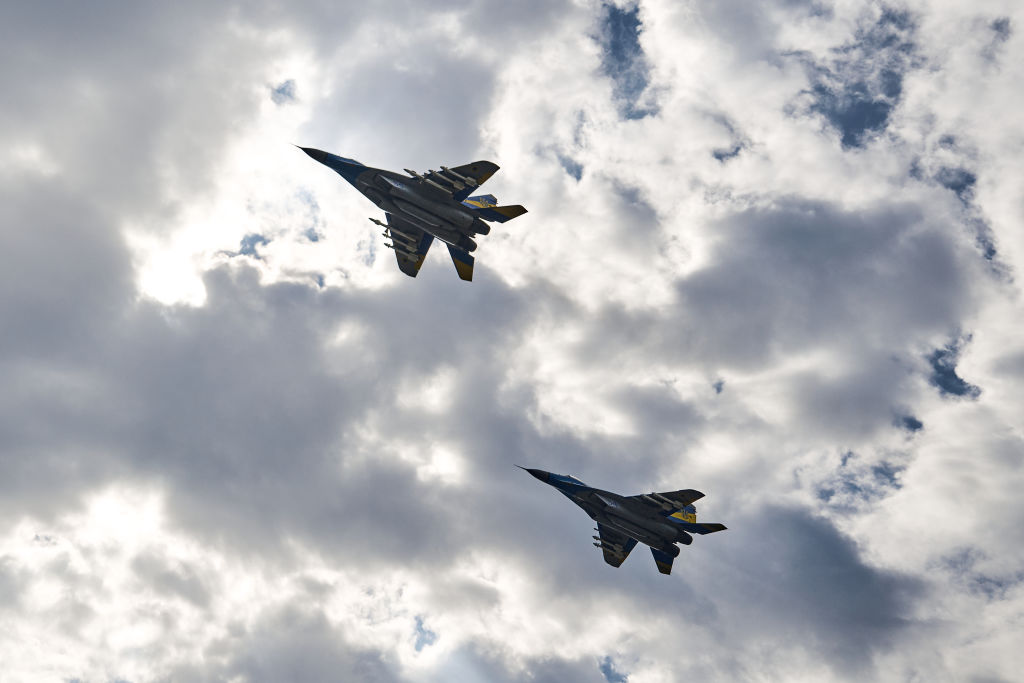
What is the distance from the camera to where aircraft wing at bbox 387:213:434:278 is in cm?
9631

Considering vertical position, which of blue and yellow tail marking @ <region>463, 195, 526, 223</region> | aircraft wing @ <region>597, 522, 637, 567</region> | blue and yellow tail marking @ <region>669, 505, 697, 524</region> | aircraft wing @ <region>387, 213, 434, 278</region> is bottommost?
aircraft wing @ <region>597, 522, 637, 567</region>

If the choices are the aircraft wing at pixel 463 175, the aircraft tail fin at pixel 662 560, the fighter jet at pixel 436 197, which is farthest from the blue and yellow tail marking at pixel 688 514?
the aircraft wing at pixel 463 175

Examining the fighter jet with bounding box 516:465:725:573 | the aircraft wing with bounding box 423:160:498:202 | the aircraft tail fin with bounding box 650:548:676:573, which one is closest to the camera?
the aircraft wing with bounding box 423:160:498:202

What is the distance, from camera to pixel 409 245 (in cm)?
9894

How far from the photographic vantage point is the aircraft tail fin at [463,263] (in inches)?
3831

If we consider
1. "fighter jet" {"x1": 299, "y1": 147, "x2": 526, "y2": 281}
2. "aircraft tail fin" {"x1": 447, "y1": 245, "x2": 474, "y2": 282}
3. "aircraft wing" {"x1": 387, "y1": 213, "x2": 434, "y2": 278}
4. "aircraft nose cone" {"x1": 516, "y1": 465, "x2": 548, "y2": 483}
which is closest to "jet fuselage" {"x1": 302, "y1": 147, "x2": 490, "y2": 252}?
"fighter jet" {"x1": 299, "y1": 147, "x2": 526, "y2": 281}

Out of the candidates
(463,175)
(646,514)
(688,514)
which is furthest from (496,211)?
(688,514)

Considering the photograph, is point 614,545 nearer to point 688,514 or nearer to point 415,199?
point 688,514

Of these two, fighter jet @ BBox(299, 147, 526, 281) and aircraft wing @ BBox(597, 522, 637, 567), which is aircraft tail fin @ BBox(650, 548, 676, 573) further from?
fighter jet @ BBox(299, 147, 526, 281)

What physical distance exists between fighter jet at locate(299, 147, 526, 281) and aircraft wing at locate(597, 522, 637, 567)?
4997cm

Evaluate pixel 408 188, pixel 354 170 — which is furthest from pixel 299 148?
pixel 408 188

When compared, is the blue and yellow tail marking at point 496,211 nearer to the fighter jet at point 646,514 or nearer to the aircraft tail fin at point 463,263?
the aircraft tail fin at point 463,263

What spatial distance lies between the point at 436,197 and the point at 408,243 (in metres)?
13.8

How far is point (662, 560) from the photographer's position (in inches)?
4060
